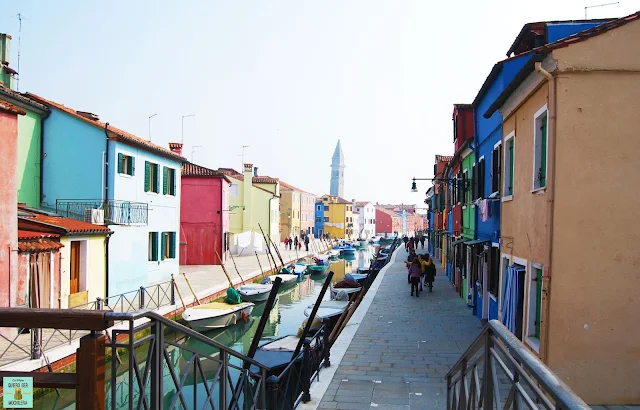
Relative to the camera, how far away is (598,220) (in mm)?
7246

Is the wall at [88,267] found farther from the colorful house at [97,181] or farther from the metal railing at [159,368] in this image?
the metal railing at [159,368]

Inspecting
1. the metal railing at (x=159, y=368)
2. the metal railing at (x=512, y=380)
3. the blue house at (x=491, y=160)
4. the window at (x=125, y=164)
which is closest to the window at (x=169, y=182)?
the window at (x=125, y=164)

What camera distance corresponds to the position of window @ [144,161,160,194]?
75.5 ft

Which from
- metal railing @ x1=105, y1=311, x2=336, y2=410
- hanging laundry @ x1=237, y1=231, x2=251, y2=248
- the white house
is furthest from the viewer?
the white house

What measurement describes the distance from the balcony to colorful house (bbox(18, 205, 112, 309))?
3.96 ft

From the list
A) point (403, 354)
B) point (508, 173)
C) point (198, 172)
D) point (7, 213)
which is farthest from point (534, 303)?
point (198, 172)

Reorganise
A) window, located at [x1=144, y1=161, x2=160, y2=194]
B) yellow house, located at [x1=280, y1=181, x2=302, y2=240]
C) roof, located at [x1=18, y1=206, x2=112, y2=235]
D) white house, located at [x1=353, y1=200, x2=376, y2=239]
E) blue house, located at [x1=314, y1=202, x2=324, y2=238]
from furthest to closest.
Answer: white house, located at [x1=353, y1=200, x2=376, y2=239] → blue house, located at [x1=314, y1=202, x2=324, y2=238] → yellow house, located at [x1=280, y1=181, x2=302, y2=240] → window, located at [x1=144, y1=161, x2=160, y2=194] → roof, located at [x1=18, y1=206, x2=112, y2=235]

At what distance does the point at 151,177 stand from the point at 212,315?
8.53m

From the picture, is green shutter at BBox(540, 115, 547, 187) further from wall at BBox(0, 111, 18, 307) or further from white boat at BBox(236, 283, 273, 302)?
white boat at BBox(236, 283, 273, 302)

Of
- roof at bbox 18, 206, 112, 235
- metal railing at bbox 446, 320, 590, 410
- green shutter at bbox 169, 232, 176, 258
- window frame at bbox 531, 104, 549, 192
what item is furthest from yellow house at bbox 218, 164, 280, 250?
metal railing at bbox 446, 320, 590, 410

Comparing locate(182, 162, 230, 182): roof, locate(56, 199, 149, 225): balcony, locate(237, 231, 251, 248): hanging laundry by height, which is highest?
locate(182, 162, 230, 182): roof

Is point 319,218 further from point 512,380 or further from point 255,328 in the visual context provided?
point 512,380

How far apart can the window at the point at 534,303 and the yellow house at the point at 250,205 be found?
3636cm

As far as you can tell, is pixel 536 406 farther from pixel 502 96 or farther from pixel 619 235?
pixel 502 96
